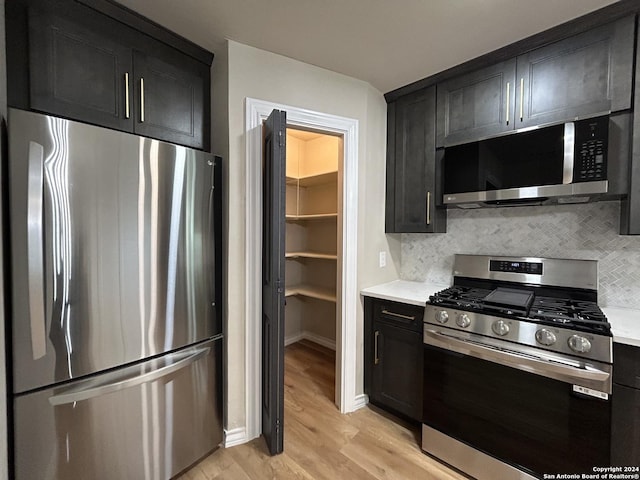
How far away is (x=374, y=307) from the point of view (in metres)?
2.23

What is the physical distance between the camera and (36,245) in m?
1.16

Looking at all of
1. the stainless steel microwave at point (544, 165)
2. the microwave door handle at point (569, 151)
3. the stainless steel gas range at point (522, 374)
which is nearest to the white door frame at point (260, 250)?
the stainless steel gas range at point (522, 374)

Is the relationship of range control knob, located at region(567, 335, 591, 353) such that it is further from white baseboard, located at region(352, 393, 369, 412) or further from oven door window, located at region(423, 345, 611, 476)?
white baseboard, located at region(352, 393, 369, 412)

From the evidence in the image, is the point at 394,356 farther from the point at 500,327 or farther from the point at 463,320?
the point at 500,327

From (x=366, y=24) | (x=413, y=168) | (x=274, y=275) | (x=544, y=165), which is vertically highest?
(x=366, y=24)

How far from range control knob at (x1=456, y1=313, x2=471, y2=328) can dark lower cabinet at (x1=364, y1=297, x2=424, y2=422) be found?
0.27 metres

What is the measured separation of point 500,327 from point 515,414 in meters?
0.45

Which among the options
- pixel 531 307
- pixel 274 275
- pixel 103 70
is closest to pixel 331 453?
pixel 274 275

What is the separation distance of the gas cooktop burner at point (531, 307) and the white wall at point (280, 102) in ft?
2.41

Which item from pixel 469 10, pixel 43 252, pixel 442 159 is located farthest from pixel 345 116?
pixel 43 252

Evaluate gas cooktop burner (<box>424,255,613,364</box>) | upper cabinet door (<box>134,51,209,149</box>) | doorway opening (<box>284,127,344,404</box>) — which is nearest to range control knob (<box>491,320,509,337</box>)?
gas cooktop burner (<box>424,255,613,364</box>)

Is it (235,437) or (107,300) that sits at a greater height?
(107,300)

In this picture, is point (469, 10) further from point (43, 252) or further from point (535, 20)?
point (43, 252)

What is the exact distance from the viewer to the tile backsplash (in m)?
1.69
